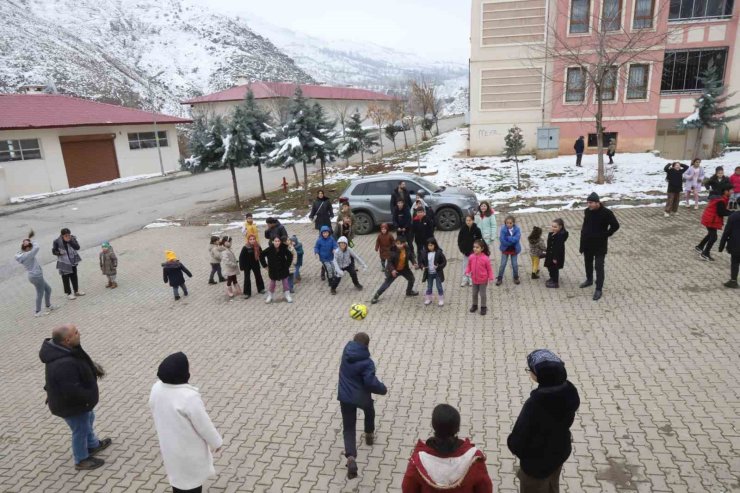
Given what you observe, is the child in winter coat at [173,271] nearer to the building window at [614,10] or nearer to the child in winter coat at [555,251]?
the child in winter coat at [555,251]

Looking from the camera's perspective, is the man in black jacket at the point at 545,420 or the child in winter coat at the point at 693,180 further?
the child in winter coat at the point at 693,180

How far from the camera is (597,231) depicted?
8.27 metres

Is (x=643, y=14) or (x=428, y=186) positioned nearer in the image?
(x=428, y=186)

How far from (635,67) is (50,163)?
3294 centimetres

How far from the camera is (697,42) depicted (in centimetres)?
2389

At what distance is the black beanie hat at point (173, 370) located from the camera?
11.9 ft

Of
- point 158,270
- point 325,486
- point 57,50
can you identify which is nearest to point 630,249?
point 325,486

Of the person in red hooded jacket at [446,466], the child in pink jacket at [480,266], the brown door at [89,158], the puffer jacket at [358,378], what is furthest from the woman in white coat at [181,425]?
the brown door at [89,158]

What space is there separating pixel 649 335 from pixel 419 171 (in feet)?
56.4

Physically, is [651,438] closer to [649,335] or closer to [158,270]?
[649,335]

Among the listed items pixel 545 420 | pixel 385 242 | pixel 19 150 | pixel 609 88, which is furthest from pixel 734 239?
pixel 19 150

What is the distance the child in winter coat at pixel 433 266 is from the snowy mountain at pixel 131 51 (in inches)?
2436

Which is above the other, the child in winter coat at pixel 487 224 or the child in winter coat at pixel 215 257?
the child in winter coat at pixel 487 224

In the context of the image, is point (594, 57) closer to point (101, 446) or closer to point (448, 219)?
point (448, 219)
